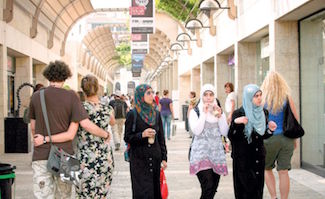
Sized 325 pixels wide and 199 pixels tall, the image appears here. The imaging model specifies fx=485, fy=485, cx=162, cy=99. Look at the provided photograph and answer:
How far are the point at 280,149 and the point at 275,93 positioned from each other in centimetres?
75

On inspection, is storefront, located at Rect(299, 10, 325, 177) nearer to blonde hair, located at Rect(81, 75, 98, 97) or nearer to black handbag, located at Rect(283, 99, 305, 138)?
black handbag, located at Rect(283, 99, 305, 138)

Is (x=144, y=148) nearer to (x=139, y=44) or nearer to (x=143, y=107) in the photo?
(x=143, y=107)

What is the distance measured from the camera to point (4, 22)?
47.3 ft

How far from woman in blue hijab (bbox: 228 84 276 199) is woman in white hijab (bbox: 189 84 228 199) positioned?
0.19 meters

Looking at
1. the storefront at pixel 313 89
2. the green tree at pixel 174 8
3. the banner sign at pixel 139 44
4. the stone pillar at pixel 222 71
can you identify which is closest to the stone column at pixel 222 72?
the stone pillar at pixel 222 71

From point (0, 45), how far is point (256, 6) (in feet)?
24.1

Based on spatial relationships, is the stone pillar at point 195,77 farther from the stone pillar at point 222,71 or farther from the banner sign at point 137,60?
the stone pillar at point 222,71

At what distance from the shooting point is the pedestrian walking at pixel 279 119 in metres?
6.17

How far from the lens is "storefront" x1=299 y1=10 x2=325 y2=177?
9.49 meters

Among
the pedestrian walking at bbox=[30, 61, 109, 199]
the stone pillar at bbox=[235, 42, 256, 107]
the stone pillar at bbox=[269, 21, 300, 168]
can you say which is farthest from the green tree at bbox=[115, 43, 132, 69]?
the pedestrian walking at bbox=[30, 61, 109, 199]

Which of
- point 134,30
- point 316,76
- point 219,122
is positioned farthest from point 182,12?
point 219,122

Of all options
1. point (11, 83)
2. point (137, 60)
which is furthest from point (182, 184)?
point (137, 60)

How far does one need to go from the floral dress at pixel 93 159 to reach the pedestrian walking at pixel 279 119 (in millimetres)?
2277

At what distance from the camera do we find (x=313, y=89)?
32.4ft
